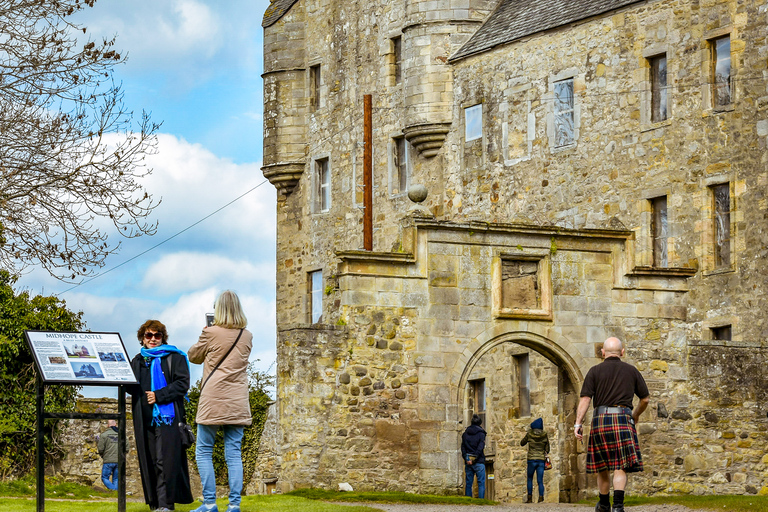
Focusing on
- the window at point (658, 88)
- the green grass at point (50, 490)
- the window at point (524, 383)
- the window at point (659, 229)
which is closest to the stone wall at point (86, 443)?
the green grass at point (50, 490)

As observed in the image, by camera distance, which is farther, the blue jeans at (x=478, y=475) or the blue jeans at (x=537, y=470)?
the blue jeans at (x=537, y=470)

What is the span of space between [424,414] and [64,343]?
730 cm

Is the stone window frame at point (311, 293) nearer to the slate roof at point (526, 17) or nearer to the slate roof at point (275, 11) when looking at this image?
the slate roof at point (275, 11)

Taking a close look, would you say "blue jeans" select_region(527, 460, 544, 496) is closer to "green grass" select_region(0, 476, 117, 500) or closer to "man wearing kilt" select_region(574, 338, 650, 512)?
"green grass" select_region(0, 476, 117, 500)

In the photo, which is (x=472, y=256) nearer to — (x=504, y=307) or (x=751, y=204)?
(x=504, y=307)

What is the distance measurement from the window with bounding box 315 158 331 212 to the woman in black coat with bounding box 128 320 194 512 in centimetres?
2384

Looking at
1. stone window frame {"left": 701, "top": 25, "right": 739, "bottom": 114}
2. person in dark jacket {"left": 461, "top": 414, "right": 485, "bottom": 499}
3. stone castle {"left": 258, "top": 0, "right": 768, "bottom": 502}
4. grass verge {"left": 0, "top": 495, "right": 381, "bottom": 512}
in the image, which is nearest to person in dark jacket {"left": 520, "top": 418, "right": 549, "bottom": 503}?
stone castle {"left": 258, "top": 0, "right": 768, "bottom": 502}

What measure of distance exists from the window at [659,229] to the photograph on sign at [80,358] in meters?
15.7

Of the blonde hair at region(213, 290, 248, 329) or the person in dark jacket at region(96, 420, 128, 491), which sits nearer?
the blonde hair at region(213, 290, 248, 329)

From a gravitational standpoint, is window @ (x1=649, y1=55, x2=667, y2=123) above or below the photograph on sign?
above

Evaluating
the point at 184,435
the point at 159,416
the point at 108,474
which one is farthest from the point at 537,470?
the point at 159,416

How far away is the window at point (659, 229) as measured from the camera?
27.2 m

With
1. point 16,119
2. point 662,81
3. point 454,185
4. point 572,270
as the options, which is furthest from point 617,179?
point 16,119

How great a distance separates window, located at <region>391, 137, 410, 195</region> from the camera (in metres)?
34.7
